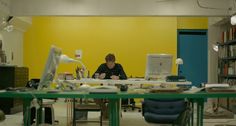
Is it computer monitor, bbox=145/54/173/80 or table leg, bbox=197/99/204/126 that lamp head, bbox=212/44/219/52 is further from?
table leg, bbox=197/99/204/126

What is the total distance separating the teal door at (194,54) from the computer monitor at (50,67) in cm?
857

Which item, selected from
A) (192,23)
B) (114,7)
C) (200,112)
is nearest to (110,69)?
(114,7)

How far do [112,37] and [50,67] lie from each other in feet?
25.1

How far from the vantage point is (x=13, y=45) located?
32.4ft

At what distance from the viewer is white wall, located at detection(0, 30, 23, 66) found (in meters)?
9.20

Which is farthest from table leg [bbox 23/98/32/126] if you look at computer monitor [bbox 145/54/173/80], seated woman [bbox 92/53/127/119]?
seated woman [bbox 92/53/127/119]

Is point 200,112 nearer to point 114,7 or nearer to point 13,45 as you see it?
point 114,7

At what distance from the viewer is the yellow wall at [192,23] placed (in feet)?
38.2

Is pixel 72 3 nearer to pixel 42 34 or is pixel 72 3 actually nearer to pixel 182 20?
pixel 42 34

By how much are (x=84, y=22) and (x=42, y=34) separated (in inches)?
51.6

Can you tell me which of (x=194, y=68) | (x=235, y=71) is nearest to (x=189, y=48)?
(x=194, y=68)

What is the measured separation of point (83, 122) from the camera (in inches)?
262

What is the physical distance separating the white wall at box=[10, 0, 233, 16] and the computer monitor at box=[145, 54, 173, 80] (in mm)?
2999

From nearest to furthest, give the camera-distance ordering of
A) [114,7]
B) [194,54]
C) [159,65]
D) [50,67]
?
[50,67] → [159,65] → [114,7] → [194,54]
